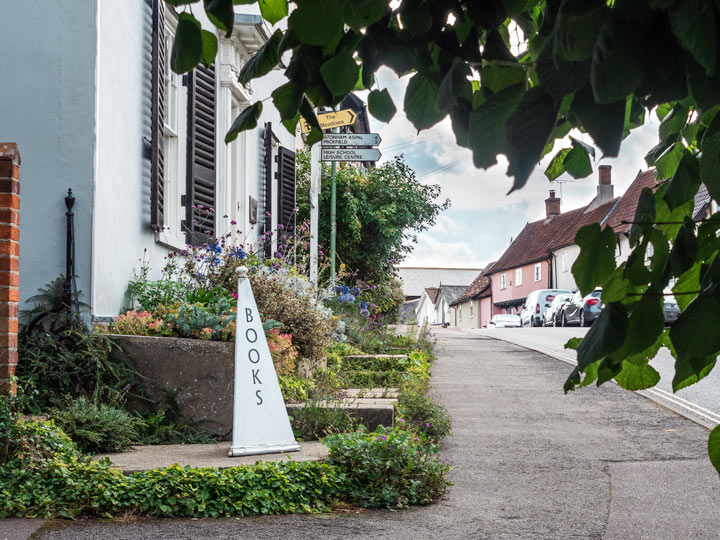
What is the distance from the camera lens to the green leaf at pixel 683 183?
4.44 ft

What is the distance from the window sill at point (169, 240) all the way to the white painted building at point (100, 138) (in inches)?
0.4

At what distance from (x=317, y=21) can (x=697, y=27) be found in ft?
1.70

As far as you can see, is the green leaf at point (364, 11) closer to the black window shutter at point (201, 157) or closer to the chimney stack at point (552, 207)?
the black window shutter at point (201, 157)

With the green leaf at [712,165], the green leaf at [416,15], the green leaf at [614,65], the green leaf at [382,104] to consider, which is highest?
the green leaf at [416,15]

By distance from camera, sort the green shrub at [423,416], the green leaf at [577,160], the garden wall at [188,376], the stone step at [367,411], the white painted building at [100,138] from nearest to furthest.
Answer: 1. the green leaf at [577,160]
2. the garden wall at [188,376]
3. the stone step at [367,411]
4. the white painted building at [100,138]
5. the green shrub at [423,416]

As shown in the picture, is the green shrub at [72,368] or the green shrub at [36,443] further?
the green shrub at [72,368]

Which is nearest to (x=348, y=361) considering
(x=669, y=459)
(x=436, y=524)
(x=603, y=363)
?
(x=669, y=459)

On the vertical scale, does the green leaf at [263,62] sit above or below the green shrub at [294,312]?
above

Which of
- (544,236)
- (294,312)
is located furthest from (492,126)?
(544,236)

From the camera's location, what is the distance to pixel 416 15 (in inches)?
45.8

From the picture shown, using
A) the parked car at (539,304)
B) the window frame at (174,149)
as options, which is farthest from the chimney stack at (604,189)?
the window frame at (174,149)

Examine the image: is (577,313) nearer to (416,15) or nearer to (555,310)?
(555,310)

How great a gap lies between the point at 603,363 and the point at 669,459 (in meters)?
5.54

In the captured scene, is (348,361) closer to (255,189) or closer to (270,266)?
(270,266)
